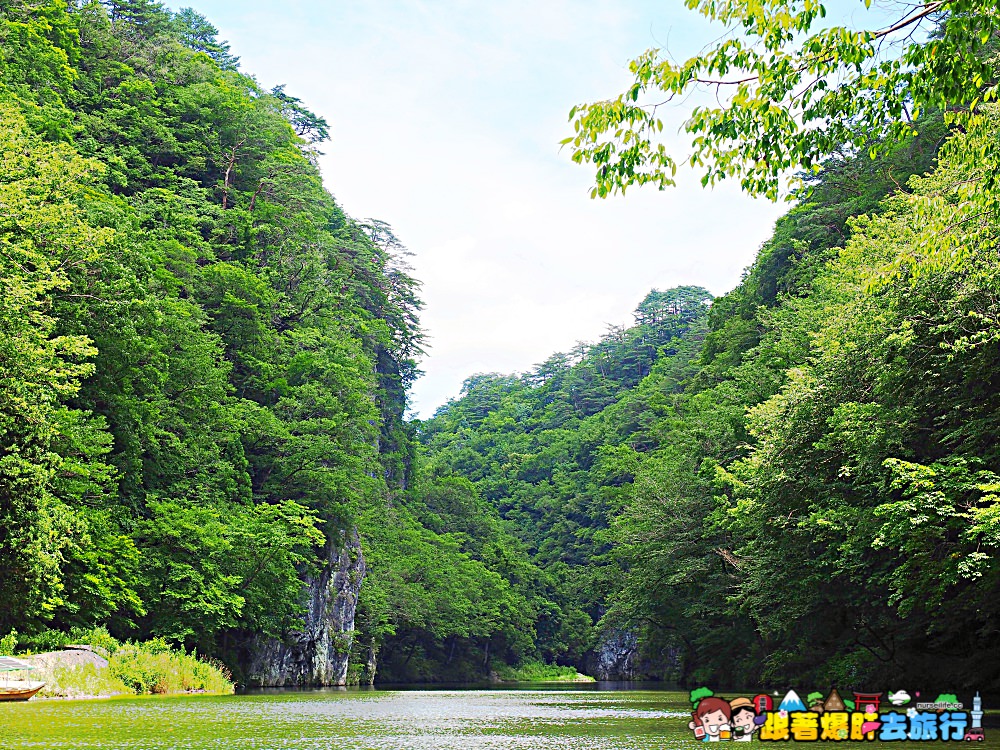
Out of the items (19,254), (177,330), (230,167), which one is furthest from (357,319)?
(19,254)

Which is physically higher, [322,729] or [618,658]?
[322,729]

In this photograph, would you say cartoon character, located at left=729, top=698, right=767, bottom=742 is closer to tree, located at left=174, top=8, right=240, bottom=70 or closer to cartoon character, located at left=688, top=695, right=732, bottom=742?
cartoon character, located at left=688, top=695, right=732, bottom=742

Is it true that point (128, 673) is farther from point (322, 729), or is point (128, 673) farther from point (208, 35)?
point (208, 35)

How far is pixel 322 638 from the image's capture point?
126 ft

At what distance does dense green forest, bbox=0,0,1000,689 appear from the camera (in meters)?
15.6

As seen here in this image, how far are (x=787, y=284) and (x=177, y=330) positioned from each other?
27750 mm

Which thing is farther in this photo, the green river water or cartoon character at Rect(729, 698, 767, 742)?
the green river water

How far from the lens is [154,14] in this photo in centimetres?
5141

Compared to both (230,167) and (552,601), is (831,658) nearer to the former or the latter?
(230,167)

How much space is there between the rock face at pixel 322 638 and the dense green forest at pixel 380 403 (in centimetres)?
120

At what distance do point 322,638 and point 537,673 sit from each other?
33.6 m

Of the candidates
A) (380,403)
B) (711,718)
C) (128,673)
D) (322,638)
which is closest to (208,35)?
(380,403)

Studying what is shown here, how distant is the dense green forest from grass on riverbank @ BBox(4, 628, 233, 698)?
2.97 feet

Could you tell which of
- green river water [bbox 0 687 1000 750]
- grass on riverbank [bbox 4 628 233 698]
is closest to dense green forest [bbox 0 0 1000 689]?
grass on riverbank [bbox 4 628 233 698]
